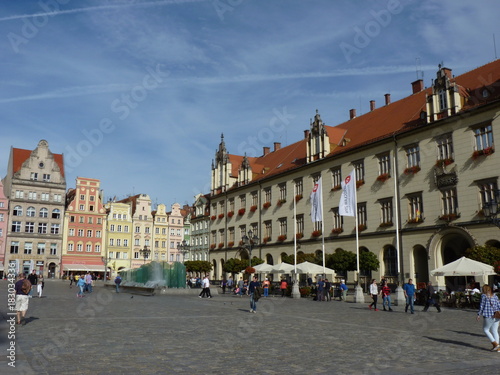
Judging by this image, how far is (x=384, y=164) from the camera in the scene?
133 ft

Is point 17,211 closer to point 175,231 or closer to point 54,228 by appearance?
point 54,228

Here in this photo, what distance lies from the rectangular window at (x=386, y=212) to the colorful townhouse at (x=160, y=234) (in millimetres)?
63180

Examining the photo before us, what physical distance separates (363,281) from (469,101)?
1667 cm

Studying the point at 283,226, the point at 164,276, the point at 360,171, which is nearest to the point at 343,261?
the point at 360,171

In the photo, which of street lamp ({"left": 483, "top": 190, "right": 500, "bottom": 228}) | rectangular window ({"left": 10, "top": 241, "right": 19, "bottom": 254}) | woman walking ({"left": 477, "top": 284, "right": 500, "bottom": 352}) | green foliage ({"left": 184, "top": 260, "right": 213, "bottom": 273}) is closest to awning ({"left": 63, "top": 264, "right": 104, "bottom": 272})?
rectangular window ({"left": 10, "top": 241, "right": 19, "bottom": 254})

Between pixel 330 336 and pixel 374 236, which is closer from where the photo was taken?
pixel 330 336

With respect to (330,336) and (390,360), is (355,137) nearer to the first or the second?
(330,336)

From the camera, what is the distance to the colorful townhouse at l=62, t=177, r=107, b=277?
85.9m

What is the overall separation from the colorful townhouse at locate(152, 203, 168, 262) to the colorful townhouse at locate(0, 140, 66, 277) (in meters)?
17.9

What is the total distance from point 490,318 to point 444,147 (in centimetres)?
2602

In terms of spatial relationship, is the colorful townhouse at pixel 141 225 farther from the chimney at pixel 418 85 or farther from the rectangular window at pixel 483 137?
the rectangular window at pixel 483 137

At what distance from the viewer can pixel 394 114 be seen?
146 ft

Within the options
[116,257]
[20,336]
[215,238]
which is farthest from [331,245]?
[116,257]

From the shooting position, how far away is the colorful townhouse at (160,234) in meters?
96.0
